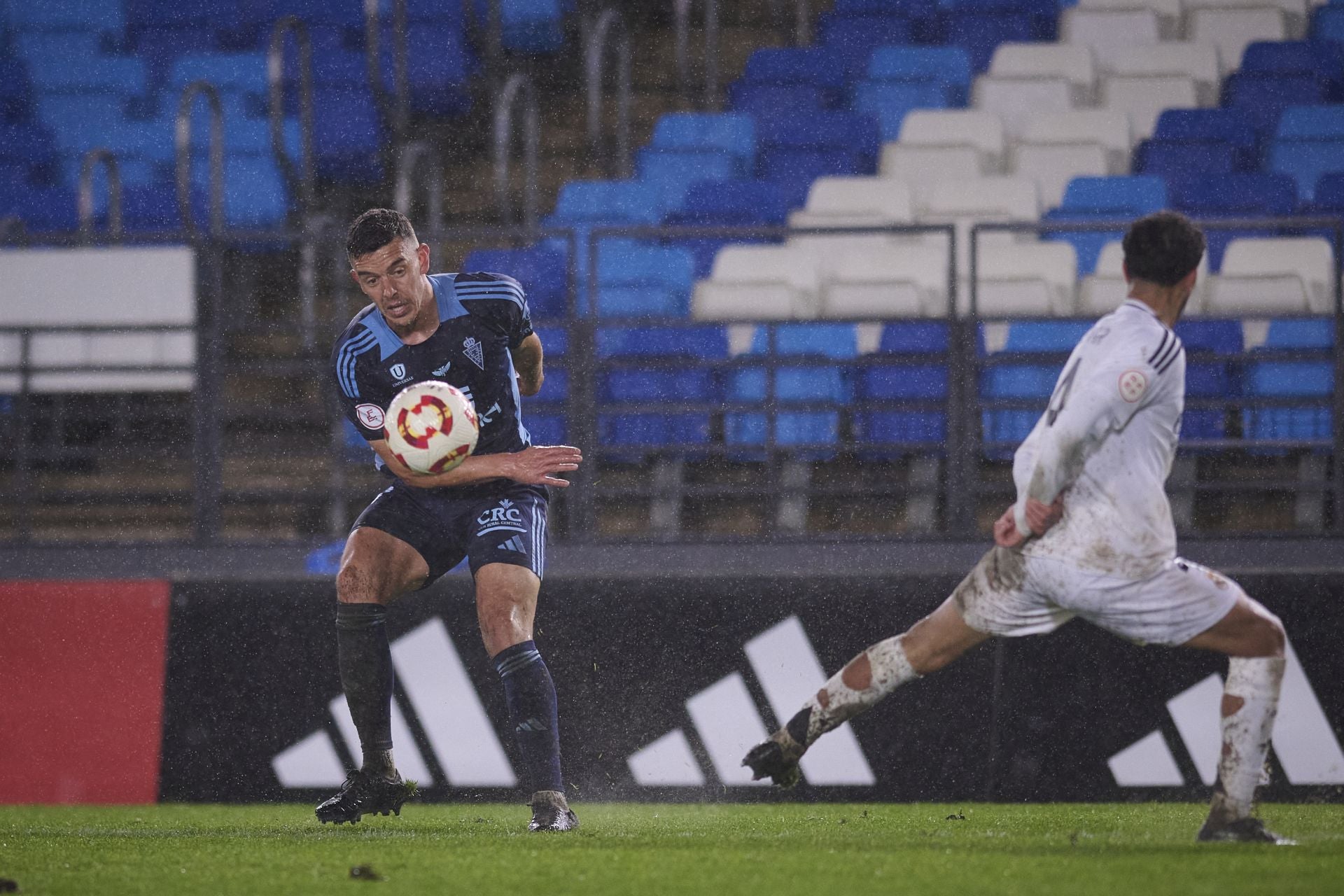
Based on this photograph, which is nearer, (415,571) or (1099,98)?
(415,571)

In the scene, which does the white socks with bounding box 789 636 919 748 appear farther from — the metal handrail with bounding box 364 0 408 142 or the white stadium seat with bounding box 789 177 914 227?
the metal handrail with bounding box 364 0 408 142

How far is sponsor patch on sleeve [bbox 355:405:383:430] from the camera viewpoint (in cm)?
541

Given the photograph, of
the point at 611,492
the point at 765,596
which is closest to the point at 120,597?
the point at 611,492

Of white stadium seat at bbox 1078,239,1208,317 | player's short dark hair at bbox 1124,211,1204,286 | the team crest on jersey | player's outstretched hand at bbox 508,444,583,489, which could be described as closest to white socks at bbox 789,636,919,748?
player's outstretched hand at bbox 508,444,583,489

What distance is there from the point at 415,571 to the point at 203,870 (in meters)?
1.45

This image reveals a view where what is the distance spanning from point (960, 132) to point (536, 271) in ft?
10.8

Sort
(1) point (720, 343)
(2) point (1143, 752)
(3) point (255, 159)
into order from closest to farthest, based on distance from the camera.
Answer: (2) point (1143, 752) → (1) point (720, 343) → (3) point (255, 159)

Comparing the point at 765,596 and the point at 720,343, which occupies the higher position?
the point at 720,343

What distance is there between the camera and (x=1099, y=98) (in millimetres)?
11328

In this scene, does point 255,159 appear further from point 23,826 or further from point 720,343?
point 23,826

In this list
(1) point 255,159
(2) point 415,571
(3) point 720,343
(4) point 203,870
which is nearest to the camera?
(4) point 203,870

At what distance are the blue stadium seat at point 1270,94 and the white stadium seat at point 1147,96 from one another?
29cm

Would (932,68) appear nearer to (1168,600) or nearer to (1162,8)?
(1162,8)

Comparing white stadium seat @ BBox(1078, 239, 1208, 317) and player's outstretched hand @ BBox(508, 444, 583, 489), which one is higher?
white stadium seat @ BBox(1078, 239, 1208, 317)
